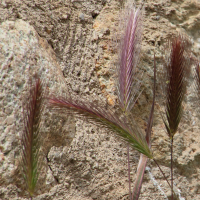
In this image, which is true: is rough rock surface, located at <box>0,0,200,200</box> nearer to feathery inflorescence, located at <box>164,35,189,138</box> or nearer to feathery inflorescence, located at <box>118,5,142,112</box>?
feathery inflorescence, located at <box>118,5,142,112</box>

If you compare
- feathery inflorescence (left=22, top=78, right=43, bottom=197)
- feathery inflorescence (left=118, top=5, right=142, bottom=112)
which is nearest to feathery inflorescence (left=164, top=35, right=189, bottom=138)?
feathery inflorescence (left=118, top=5, right=142, bottom=112)

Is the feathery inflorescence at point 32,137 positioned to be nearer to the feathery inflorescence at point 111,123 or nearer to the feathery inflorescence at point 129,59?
the feathery inflorescence at point 111,123

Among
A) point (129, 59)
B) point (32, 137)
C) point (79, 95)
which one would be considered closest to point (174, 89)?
point (129, 59)

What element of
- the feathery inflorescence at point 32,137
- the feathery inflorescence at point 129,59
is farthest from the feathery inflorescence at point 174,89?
the feathery inflorescence at point 32,137

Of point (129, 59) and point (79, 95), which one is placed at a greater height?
point (129, 59)

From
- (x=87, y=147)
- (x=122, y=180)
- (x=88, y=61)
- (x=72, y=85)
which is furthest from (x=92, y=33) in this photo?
(x=122, y=180)

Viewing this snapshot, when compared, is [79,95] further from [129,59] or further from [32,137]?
[32,137]

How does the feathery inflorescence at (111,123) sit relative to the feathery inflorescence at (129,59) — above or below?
below

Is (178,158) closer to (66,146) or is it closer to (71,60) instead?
(66,146)
